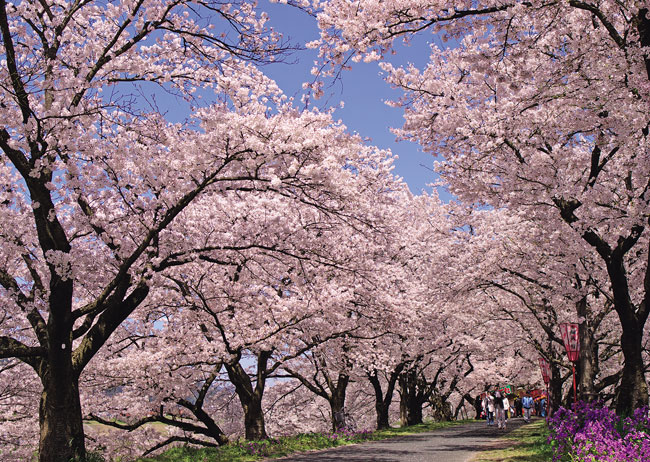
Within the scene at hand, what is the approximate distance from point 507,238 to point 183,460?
47.2 feet

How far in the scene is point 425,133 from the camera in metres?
14.4

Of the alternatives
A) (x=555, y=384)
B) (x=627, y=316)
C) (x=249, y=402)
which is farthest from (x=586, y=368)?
(x=249, y=402)

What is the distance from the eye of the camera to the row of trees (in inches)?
373

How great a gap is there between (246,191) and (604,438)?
28.4ft

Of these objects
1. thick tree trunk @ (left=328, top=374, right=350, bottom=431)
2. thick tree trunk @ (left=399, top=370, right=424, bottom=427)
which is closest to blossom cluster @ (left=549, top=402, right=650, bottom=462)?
thick tree trunk @ (left=328, top=374, right=350, bottom=431)

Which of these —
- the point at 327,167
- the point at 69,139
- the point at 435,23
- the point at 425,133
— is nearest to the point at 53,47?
the point at 69,139

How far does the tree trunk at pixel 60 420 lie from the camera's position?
31.8ft

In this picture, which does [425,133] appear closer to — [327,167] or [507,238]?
[327,167]

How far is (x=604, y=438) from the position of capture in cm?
737

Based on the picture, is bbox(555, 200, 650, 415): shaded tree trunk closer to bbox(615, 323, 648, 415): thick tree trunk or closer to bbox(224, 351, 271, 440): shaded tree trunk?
bbox(615, 323, 648, 415): thick tree trunk

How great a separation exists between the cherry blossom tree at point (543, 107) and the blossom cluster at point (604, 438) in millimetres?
3260

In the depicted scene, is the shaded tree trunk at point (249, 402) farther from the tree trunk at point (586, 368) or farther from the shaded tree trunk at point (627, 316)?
the shaded tree trunk at point (627, 316)

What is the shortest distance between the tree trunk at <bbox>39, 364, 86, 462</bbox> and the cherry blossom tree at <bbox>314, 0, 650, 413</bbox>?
7.77 metres

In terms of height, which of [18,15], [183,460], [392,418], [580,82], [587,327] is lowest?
[392,418]
